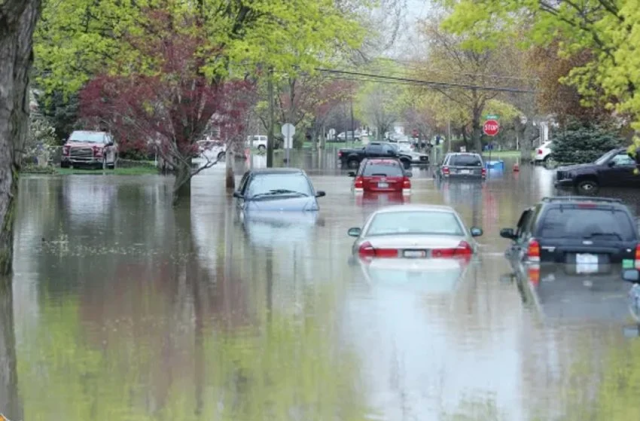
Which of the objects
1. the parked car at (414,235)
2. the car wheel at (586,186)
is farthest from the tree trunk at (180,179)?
the parked car at (414,235)

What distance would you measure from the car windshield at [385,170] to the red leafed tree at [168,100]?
973 centimetres

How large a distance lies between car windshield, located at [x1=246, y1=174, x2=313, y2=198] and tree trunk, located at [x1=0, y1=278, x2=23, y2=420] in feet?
52.3

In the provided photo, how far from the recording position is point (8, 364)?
1220 centimetres

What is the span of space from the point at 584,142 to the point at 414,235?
51.7 meters

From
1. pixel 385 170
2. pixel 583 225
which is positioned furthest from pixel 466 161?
pixel 583 225

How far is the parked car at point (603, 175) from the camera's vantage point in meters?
47.8

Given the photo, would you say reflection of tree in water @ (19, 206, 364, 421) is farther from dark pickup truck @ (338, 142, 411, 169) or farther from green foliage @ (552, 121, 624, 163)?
dark pickup truck @ (338, 142, 411, 169)

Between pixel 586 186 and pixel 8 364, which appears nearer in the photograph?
pixel 8 364

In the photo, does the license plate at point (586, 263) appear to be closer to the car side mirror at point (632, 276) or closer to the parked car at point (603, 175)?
the car side mirror at point (632, 276)

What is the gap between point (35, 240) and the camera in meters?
26.8

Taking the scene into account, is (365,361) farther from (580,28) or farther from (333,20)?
(333,20)

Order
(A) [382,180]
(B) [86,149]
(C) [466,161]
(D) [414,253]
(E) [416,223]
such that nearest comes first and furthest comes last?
(D) [414,253] → (E) [416,223] → (A) [382,180] → (C) [466,161] → (B) [86,149]

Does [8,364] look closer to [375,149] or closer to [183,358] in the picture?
[183,358]

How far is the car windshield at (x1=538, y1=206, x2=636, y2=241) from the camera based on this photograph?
19.9 meters
